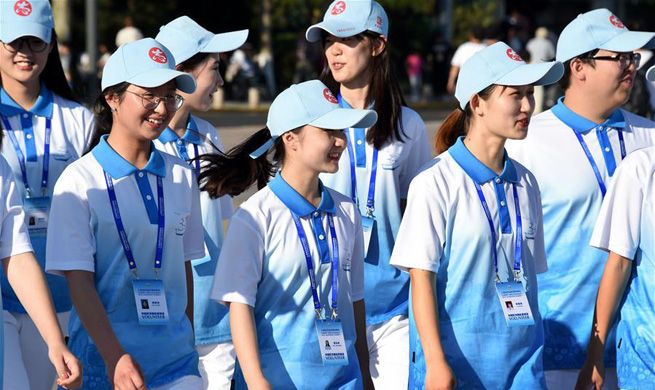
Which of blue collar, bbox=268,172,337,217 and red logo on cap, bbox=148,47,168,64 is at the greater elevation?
red logo on cap, bbox=148,47,168,64

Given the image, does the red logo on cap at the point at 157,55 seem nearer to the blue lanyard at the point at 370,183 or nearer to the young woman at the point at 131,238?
the young woman at the point at 131,238

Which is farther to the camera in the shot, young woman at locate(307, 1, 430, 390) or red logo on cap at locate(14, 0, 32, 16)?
young woman at locate(307, 1, 430, 390)

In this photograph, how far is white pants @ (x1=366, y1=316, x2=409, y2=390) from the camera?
595 cm

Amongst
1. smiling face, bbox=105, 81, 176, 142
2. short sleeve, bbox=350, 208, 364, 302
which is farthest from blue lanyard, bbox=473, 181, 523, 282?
smiling face, bbox=105, 81, 176, 142

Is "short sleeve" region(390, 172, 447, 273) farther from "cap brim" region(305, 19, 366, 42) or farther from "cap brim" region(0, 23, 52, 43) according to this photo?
"cap brim" region(0, 23, 52, 43)

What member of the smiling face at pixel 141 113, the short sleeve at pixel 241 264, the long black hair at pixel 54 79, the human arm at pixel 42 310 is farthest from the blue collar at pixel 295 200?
the long black hair at pixel 54 79

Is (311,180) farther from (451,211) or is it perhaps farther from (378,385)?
(378,385)

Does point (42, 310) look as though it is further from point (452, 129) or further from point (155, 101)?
point (452, 129)

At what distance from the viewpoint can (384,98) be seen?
20.1ft

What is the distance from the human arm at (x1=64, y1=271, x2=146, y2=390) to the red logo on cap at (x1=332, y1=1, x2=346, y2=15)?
6.90 feet

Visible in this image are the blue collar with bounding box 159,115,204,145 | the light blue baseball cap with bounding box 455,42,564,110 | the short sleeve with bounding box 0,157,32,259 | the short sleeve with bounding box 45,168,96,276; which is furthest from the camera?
the blue collar with bounding box 159,115,204,145

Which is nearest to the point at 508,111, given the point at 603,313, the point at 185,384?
the point at 603,313

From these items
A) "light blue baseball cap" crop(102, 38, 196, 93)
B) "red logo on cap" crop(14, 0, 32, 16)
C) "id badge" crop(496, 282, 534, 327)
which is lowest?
"id badge" crop(496, 282, 534, 327)

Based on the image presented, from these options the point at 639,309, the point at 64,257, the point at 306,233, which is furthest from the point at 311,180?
the point at 639,309
